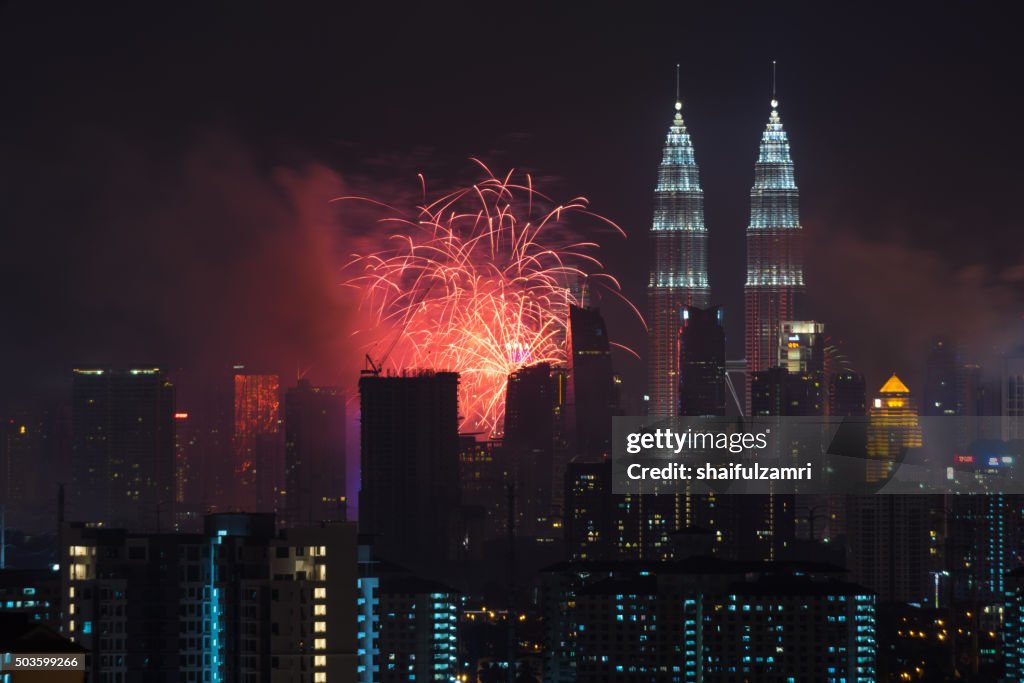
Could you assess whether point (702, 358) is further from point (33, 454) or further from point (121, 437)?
point (33, 454)

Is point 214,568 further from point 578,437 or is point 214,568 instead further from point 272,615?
point 578,437

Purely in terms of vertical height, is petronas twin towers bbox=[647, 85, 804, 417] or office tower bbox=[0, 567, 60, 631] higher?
petronas twin towers bbox=[647, 85, 804, 417]

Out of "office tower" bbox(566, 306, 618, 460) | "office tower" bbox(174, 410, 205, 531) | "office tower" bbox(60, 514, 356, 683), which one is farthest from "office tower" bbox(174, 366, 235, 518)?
"office tower" bbox(60, 514, 356, 683)

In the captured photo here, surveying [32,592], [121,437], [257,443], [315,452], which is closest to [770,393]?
[315,452]

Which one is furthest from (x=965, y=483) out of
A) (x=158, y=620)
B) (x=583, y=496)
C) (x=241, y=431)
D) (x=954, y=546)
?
(x=158, y=620)

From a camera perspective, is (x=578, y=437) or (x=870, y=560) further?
(x=578, y=437)

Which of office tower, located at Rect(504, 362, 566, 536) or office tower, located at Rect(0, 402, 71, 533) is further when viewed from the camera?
office tower, located at Rect(504, 362, 566, 536)

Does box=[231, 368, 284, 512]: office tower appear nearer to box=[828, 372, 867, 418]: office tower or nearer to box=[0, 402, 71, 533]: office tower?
box=[0, 402, 71, 533]: office tower
